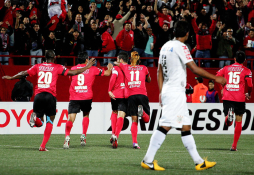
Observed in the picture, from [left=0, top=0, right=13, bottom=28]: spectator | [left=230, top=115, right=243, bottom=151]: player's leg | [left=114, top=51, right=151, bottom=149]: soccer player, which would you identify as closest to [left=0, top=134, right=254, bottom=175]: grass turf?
[left=230, top=115, right=243, bottom=151]: player's leg

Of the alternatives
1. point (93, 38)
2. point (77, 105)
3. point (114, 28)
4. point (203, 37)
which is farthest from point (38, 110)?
point (203, 37)

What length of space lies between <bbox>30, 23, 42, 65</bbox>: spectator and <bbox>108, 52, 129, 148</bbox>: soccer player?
6583 millimetres

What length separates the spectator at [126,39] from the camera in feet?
56.3

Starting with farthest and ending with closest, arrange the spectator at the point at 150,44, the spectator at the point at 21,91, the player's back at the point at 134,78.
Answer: the spectator at the point at 150,44 < the spectator at the point at 21,91 < the player's back at the point at 134,78

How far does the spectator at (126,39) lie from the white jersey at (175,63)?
10694 millimetres

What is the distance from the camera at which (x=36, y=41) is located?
16906 millimetres

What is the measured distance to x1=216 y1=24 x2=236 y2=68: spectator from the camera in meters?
18.3

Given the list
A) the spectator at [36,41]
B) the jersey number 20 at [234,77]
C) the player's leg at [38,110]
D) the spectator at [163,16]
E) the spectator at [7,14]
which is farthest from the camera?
the spectator at [163,16]

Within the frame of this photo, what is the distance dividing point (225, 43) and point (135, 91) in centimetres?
961

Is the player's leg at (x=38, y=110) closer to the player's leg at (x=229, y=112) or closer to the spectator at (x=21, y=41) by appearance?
the player's leg at (x=229, y=112)

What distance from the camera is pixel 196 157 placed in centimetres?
646

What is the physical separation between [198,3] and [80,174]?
1546cm

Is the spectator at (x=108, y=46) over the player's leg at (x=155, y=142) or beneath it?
over

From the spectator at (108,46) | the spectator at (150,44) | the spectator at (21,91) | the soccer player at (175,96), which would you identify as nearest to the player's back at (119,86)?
the soccer player at (175,96)
